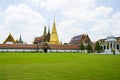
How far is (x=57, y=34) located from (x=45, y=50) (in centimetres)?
2249

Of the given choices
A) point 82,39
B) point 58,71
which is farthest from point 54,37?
point 58,71

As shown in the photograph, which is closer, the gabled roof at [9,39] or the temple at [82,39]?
the temple at [82,39]

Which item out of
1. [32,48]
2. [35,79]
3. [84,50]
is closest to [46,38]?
[32,48]

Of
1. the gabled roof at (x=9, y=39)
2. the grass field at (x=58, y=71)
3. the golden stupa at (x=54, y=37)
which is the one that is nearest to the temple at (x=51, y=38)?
→ the golden stupa at (x=54, y=37)

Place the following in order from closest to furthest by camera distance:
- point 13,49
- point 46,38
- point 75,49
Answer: point 13,49, point 75,49, point 46,38

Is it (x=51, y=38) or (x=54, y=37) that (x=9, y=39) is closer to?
(x=51, y=38)

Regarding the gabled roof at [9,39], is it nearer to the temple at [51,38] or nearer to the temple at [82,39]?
the temple at [51,38]

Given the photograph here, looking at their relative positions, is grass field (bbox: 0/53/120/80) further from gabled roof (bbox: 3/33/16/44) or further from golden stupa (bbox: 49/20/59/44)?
golden stupa (bbox: 49/20/59/44)

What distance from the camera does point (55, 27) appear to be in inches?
4026

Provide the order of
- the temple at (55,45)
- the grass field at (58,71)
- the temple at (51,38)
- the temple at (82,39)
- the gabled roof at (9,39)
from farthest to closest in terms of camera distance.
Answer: the temple at (51,38)
the gabled roof at (9,39)
the temple at (82,39)
the temple at (55,45)
the grass field at (58,71)

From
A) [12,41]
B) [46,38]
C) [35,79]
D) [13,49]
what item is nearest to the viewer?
[35,79]

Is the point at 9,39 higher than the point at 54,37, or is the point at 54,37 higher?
the point at 54,37

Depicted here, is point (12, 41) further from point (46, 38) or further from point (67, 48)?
point (67, 48)

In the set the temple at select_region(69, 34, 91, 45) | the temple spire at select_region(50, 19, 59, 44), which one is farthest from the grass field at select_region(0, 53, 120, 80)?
the temple spire at select_region(50, 19, 59, 44)
